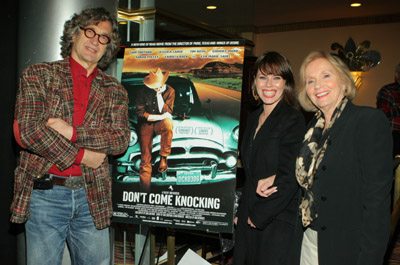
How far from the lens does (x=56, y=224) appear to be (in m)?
1.83

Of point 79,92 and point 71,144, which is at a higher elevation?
point 79,92

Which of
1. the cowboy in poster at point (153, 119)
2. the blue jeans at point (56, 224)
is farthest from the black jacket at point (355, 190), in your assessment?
the blue jeans at point (56, 224)

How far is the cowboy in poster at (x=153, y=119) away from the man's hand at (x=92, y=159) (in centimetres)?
30

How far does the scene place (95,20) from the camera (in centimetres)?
195

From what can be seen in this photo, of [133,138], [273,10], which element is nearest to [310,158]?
[133,138]

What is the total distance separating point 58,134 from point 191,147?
2.28 ft

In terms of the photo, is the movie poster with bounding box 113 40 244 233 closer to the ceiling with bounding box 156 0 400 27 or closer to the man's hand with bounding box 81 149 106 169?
the man's hand with bounding box 81 149 106 169

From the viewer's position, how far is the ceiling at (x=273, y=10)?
5.22 m

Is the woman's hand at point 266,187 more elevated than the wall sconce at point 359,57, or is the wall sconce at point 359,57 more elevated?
the wall sconce at point 359,57

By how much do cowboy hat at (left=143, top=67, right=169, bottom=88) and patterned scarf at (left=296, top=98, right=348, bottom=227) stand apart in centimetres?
86

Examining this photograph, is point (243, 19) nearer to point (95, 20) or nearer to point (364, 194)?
point (95, 20)

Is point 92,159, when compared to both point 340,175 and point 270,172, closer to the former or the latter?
point 270,172

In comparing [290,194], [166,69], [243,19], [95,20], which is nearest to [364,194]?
[290,194]

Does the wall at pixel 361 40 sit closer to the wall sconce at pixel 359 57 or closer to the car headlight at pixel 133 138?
the wall sconce at pixel 359 57
